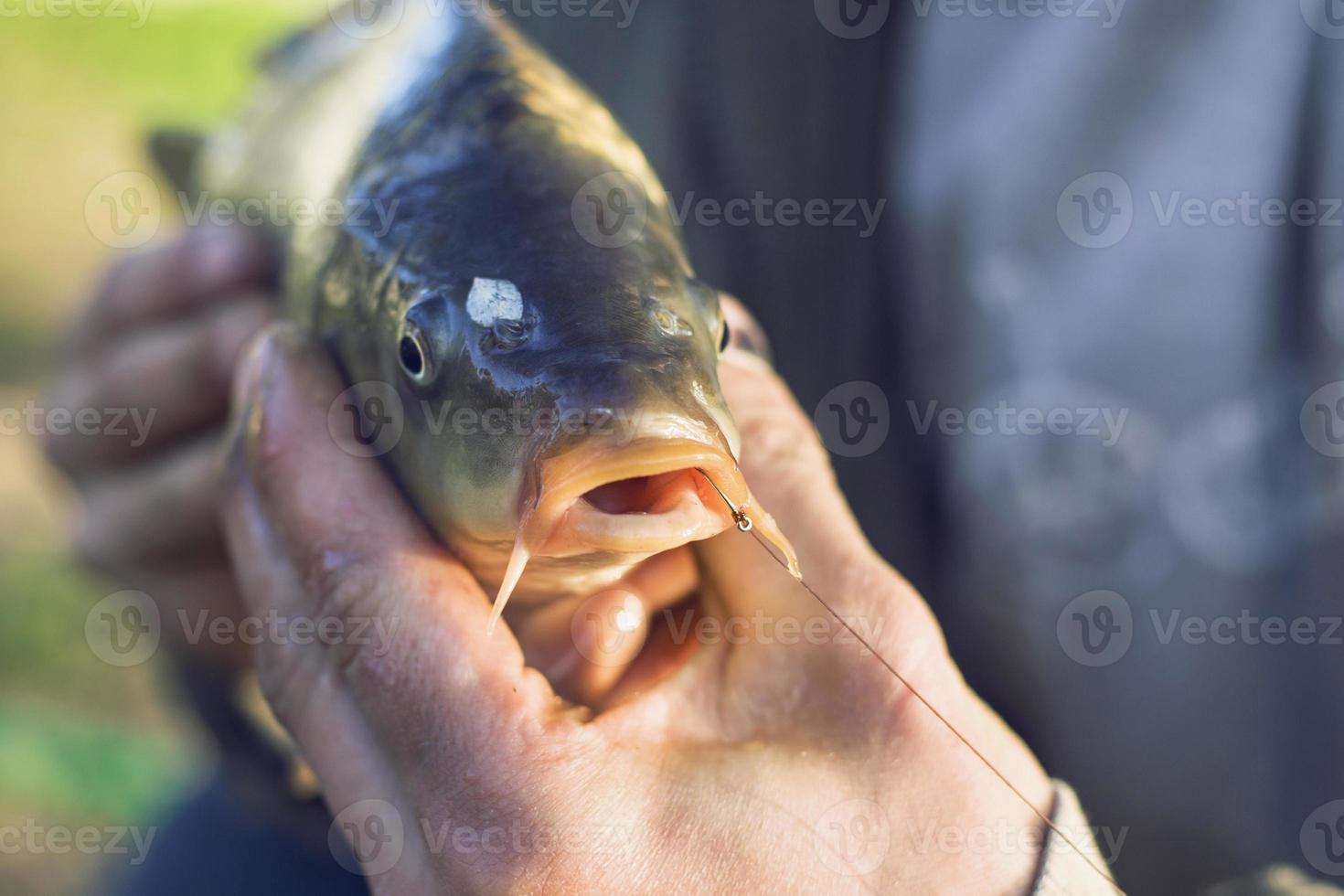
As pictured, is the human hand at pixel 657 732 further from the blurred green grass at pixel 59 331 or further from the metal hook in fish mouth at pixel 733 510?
the blurred green grass at pixel 59 331

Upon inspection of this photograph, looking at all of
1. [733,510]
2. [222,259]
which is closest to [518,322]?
[733,510]

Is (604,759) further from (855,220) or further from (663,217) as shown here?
(855,220)

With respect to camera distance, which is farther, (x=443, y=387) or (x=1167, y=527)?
(x=1167, y=527)

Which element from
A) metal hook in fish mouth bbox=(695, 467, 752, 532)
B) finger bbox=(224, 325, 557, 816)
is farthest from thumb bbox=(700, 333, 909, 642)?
finger bbox=(224, 325, 557, 816)

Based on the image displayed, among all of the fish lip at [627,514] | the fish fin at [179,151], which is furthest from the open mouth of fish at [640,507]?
the fish fin at [179,151]

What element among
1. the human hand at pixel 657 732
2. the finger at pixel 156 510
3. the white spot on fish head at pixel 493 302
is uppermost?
the white spot on fish head at pixel 493 302

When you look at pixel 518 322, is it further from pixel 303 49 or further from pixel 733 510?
pixel 303 49

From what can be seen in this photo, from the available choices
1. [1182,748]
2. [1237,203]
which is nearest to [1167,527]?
[1182,748]
